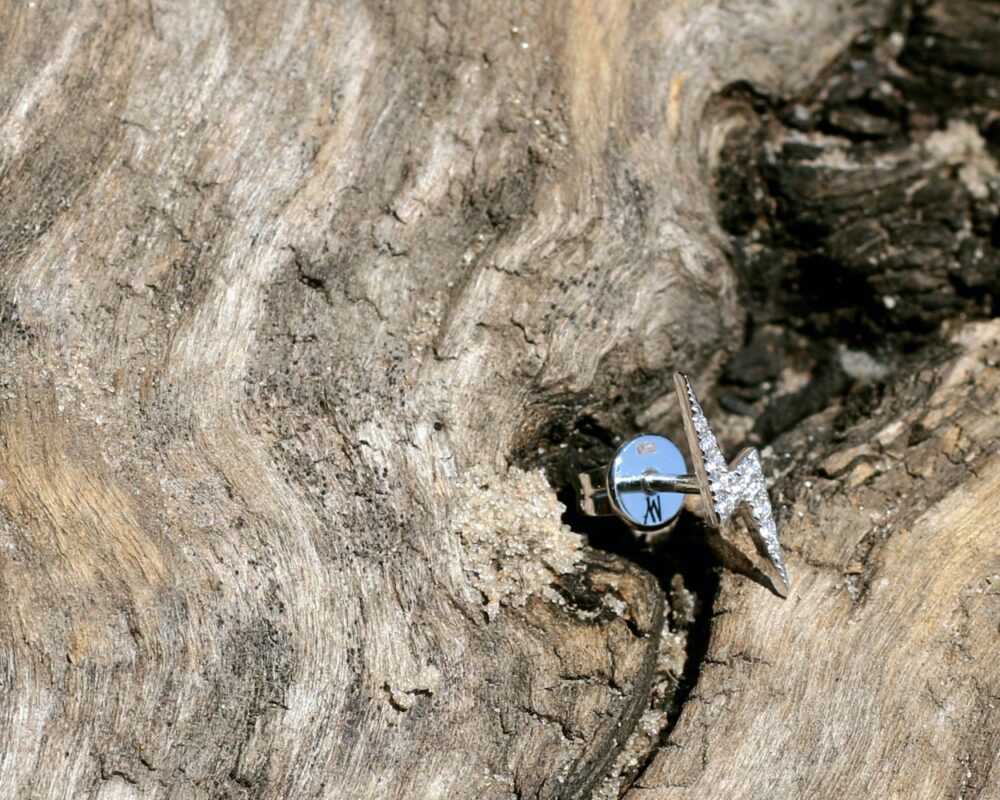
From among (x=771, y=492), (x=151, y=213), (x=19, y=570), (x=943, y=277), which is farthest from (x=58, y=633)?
(x=943, y=277)

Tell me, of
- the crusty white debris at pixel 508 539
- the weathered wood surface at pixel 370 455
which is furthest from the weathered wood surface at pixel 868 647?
the crusty white debris at pixel 508 539

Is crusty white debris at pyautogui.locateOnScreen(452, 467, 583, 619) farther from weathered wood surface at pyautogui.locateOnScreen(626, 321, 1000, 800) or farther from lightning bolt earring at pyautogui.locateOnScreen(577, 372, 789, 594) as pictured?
weathered wood surface at pyautogui.locateOnScreen(626, 321, 1000, 800)

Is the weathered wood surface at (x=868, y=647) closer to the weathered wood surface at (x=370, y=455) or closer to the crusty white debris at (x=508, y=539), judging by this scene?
the weathered wood surface at (x=370, y=455)

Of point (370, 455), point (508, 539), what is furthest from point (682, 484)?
point (370, 455)

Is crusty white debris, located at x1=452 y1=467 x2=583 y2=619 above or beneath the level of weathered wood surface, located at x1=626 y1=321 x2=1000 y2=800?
above

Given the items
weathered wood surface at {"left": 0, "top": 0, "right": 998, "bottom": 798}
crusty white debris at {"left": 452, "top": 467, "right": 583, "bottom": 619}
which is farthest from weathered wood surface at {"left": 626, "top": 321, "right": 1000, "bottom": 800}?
crusty white debris at {"left": 452, "top": 467, "right": 583, "bottom": 619}

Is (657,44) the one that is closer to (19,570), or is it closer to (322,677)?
(322,677)
